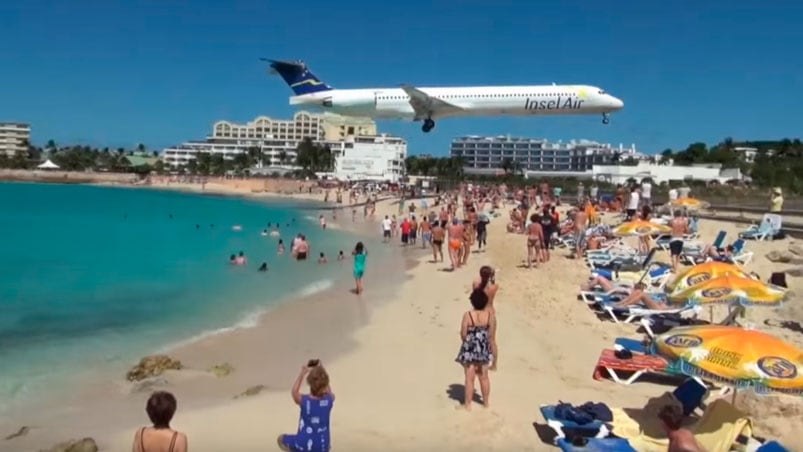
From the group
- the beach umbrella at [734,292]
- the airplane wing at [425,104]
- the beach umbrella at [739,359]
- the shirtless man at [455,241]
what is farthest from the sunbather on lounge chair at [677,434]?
the airplane wing at [425,104]

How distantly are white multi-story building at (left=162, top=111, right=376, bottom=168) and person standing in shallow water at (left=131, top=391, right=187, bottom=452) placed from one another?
154928 mm

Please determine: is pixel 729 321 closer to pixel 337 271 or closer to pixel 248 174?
pixel 337 271

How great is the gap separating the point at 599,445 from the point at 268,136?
174999 mm

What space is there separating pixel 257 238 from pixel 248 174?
100 meters

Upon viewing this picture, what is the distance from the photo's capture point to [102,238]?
1325 inches

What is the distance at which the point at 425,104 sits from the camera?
138ft

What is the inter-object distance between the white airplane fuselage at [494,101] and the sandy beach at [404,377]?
2822cm

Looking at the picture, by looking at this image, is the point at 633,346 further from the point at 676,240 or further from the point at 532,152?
the point at 532,152

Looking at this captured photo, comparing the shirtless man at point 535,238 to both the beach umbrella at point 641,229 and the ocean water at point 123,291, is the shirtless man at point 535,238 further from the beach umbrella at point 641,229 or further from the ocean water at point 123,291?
the ocean water at point 123,291

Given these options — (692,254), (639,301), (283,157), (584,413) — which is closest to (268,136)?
(283,157)

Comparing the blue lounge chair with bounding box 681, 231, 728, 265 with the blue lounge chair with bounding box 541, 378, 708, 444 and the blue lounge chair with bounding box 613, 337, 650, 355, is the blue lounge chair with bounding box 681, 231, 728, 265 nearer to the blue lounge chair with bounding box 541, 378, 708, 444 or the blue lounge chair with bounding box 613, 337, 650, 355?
the blue lounge chair with bounding box 613, 337, 650, 355

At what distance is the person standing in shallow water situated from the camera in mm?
3846

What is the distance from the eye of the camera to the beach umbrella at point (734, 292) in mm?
8375

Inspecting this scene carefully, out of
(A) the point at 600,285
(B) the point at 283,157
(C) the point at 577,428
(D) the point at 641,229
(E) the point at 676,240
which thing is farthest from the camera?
(B) the point at 283,157
